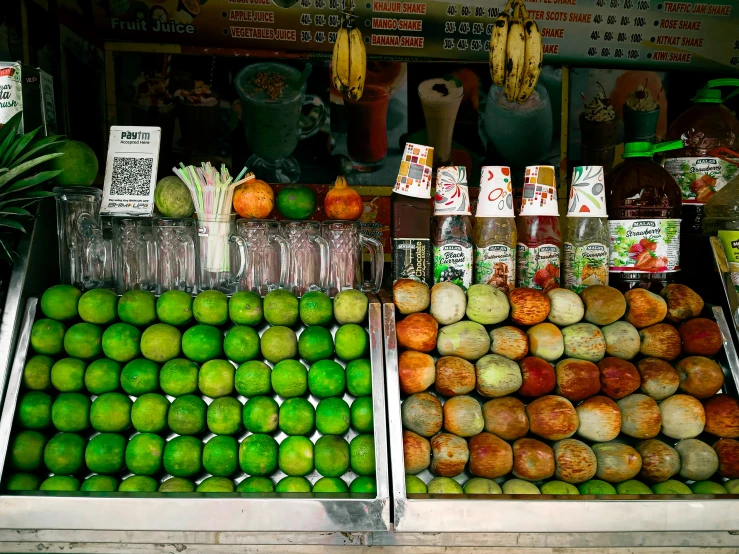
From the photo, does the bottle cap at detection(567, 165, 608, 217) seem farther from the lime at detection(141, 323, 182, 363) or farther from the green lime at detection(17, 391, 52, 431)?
the green lime at detection(17, 391, 52, 431)

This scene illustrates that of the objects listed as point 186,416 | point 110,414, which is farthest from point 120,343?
point 186,416

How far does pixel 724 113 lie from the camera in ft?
7.81

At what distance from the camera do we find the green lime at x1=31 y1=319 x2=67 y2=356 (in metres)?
1.84

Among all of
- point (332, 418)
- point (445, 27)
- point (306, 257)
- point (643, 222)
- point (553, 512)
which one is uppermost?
point (445, 27)

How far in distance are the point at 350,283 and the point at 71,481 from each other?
43.3 inches

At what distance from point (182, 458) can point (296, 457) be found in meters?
0.35

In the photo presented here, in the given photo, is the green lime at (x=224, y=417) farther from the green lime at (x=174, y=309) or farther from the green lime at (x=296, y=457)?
the green lime at (x=174, y=309)

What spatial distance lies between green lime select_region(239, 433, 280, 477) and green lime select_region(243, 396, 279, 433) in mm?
35

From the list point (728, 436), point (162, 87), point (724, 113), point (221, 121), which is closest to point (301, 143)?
point (221, 121)

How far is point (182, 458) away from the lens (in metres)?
1.74

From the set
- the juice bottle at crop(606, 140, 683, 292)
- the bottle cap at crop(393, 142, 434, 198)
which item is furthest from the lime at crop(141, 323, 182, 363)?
the juice bottle at crop(606, 140, 683, 292)

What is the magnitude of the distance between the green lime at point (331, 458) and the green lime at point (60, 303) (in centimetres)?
95

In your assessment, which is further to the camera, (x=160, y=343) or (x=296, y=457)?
(x=160, y=343)

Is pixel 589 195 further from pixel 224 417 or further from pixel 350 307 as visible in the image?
pixel 224 417
